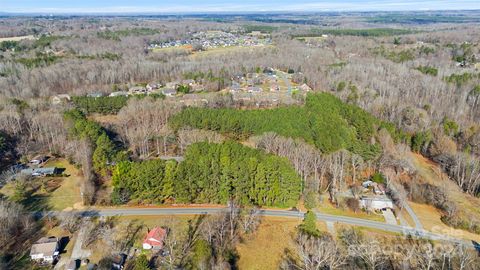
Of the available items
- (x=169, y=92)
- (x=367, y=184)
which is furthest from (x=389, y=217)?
(x=169, y=92)

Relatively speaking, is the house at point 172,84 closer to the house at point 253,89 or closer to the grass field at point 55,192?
the house at point 253,89

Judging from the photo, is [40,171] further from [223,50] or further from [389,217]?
[223,50]

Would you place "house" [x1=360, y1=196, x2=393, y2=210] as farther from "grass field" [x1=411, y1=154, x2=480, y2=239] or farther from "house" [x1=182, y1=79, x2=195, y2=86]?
"house" [x1=182, y1=79, x2=195, y2=86]

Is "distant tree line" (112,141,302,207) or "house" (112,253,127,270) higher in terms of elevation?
"distant tree line" (112,141,302,207)

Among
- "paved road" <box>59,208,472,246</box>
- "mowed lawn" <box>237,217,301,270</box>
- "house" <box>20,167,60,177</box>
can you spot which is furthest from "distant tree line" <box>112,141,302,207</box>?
"house" <box>20,167,60,177</box>

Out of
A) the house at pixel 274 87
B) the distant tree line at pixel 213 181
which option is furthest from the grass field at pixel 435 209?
the house at pixel 274 87

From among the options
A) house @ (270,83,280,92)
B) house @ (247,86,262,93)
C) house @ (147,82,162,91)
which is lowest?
house @ (270,83,280,92)

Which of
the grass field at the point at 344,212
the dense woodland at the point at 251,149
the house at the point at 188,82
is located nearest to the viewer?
the dense woodland at the point at 251,149
